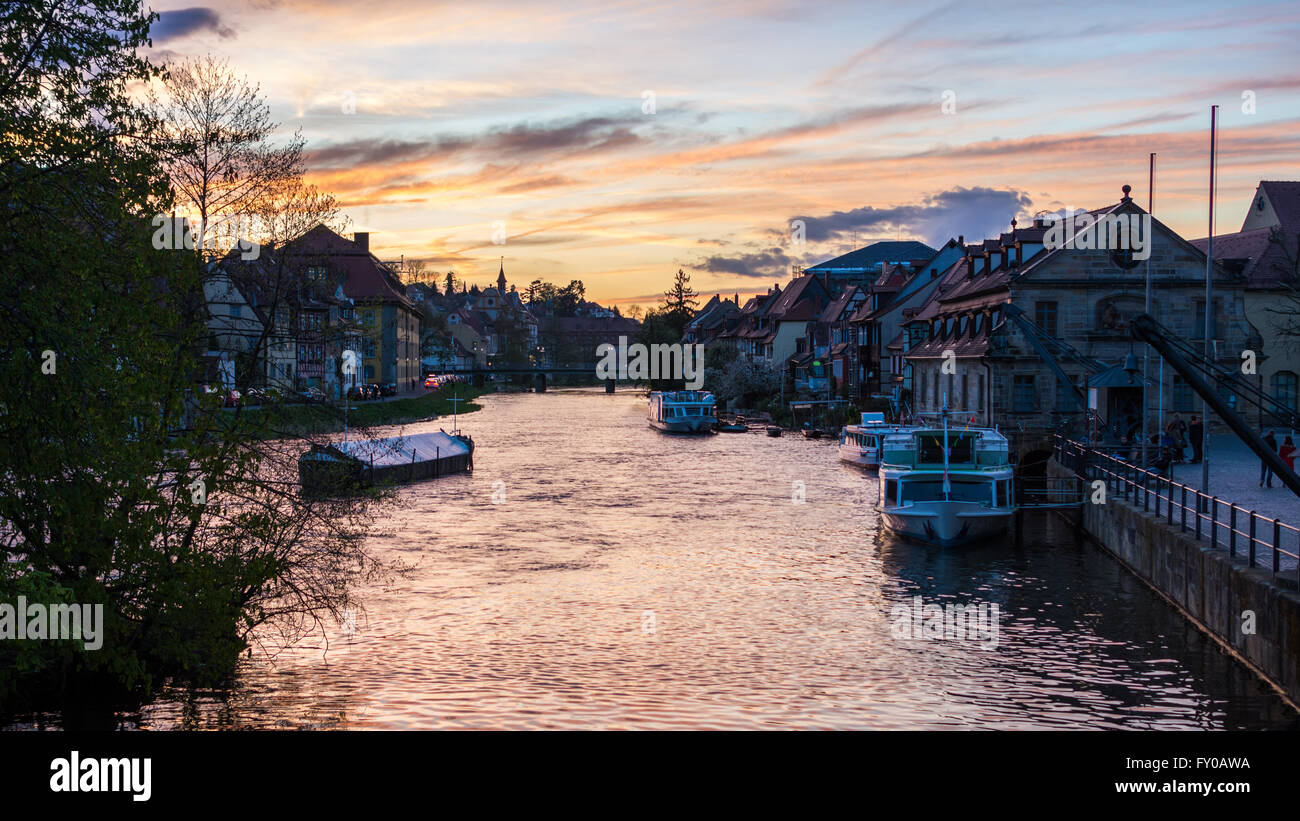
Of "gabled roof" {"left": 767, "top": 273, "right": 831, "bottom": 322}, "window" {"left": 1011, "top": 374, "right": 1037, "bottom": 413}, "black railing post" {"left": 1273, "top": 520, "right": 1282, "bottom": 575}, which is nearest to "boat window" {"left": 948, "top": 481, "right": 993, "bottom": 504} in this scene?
"window" {"left": 1011, "top": 374, "right": 1037, "bottom": 413}

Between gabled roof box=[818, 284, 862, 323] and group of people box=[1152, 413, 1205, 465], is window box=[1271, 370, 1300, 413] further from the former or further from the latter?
gabled roof box=[818, 284, 862, 323]

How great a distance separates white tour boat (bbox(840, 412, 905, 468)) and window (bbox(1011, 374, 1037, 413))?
332 inches

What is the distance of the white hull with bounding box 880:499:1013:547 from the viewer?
3772 cm

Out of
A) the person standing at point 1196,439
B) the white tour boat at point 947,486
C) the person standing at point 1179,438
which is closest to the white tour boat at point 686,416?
the person standing at point 1196,439

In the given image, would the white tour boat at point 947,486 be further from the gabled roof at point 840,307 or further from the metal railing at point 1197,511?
the gabled roof at point 840,307

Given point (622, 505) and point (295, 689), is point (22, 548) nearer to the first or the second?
point (295, 689)

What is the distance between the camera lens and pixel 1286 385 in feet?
193

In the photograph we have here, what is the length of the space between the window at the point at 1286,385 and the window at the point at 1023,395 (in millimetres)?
13447

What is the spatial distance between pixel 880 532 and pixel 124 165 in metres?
29.9

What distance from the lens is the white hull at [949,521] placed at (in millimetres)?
37719
